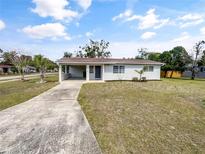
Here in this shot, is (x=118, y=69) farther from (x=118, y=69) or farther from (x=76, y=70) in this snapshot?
(x=76, y=70)

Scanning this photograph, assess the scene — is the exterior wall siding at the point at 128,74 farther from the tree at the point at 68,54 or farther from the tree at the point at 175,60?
the tree at the point at 68,54

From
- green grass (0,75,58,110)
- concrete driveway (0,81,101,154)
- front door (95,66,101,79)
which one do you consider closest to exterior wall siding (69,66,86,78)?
front door (95,66,101,79)

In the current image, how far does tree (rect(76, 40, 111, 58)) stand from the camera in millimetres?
46938

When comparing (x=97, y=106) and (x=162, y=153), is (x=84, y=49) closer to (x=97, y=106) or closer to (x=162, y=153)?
(x=97, y=106)

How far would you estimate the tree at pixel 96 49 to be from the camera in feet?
154

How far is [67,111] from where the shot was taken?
727 centimetres

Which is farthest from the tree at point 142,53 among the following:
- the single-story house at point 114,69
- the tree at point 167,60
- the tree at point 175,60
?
the single-story house at point 114,69

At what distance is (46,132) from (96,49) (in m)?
43.1

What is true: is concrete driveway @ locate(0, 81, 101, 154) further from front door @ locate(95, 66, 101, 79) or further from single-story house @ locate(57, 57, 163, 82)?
front door @ locate(95, 66, 101, 79)

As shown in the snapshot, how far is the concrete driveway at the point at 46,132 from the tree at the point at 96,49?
40522 mm

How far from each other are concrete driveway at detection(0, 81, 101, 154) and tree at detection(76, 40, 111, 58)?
40.5 m

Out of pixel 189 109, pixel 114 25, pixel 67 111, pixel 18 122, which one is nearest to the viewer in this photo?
pixel 18 122

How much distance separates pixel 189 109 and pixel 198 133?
2.93 metres

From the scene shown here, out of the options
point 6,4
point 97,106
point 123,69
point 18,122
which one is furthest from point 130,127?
point 123,69
